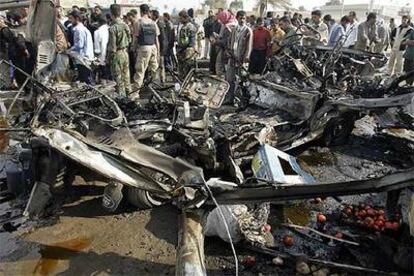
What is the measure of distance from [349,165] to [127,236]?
373cm

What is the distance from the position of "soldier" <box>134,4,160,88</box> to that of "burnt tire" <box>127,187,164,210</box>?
4855mm

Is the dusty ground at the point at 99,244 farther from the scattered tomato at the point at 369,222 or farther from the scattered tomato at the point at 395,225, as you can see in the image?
the scattered tomato at the point at 395,225

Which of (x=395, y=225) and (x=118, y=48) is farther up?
(x=118, y=48)

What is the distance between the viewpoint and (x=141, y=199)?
468 centimetres

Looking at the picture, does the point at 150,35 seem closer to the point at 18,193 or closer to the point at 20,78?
the point at 20,78

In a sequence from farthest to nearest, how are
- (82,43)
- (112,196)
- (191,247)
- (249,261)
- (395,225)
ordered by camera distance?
1. (82,43)
2. (112,196)
3. (395,225)
4. (249,261)
5. (191,247)

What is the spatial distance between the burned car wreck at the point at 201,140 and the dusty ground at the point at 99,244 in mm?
236

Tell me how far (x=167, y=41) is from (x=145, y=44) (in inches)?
74.4

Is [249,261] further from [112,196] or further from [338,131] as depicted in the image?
[338,131]

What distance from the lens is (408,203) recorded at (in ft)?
9.62

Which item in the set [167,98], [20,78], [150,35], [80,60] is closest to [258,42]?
[150,35]

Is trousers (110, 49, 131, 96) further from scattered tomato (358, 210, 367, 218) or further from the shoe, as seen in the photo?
scattered tomato (358, 210, 367, 218)

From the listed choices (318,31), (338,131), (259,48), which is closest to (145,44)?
(259,48)

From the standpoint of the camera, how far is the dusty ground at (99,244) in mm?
3797
